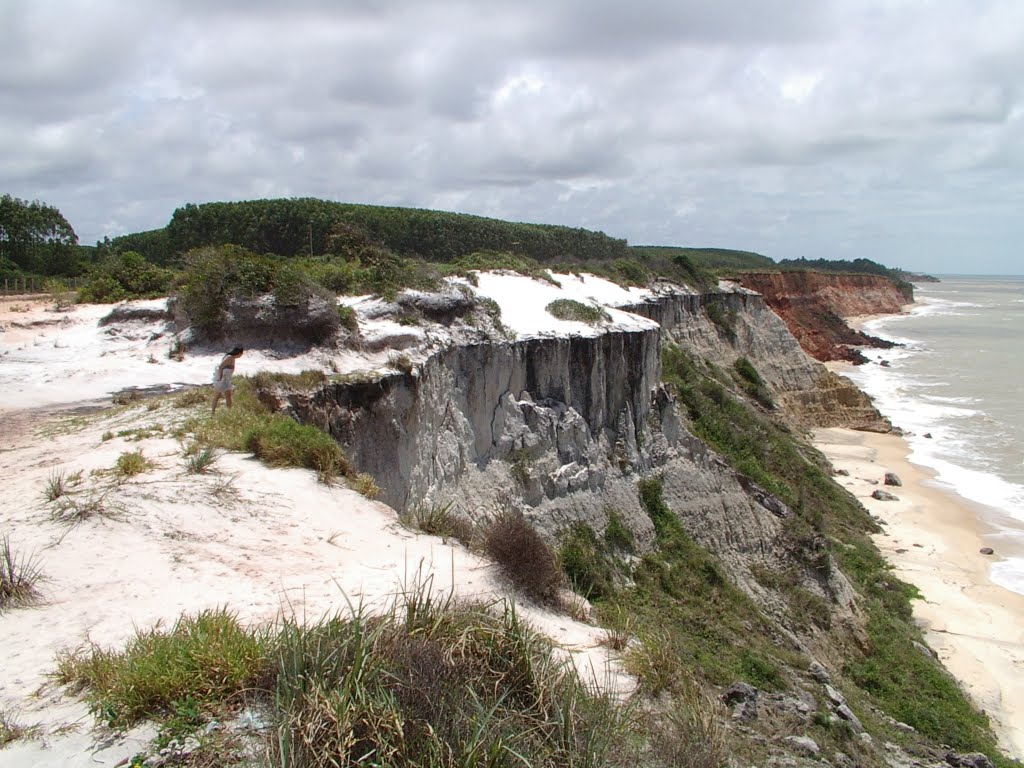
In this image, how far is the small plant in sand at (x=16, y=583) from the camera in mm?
6531

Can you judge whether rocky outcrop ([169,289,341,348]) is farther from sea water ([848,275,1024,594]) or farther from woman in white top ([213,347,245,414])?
sea water ([848,275,1024,594])

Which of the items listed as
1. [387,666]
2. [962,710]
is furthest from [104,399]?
[962,710]

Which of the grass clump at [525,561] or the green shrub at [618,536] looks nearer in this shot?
the grass clump at [525,561]

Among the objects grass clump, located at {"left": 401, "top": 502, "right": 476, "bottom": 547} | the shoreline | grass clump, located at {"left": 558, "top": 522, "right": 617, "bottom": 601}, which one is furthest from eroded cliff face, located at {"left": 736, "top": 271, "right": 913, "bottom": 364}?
grass clump, located at {"left": 401, "top": 502, "right": 476, "bottom": 547}

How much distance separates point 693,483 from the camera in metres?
21.9

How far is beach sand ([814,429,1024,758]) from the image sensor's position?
697 inches

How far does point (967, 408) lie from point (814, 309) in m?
34.9

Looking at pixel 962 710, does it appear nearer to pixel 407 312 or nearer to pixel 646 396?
pixel 646 396

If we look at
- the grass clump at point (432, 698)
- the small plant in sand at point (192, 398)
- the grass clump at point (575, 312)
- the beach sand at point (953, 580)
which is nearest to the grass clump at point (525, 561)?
the grass clump at point (432, 698)

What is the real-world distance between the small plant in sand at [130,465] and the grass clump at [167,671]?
3.91 m

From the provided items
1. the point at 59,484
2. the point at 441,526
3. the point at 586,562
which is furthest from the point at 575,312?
the point at 59,484

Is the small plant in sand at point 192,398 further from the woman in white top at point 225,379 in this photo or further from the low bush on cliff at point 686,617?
the low bush on cliff at point 686,617

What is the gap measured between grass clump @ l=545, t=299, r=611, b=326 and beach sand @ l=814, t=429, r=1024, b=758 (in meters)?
11.9

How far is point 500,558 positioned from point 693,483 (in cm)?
1412
